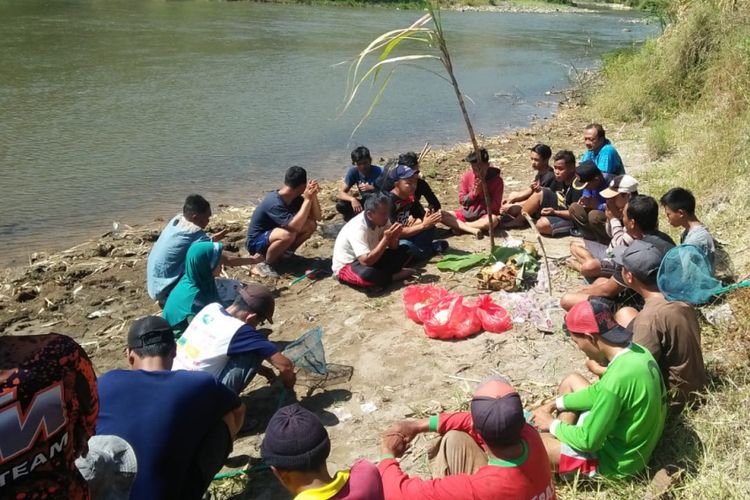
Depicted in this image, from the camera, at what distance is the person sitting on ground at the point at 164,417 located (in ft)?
9.60

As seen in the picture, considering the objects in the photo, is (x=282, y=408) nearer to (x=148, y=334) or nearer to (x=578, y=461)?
(x=148, y=334)

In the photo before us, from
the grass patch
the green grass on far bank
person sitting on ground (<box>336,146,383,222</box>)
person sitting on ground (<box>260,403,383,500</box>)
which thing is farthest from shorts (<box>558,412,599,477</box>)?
the green grass on far bank

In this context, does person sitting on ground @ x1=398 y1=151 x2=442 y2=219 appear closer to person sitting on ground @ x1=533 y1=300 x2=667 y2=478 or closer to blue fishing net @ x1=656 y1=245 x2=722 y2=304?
blue fishing net @ x1=656 y1=245 x2=722 y2=304

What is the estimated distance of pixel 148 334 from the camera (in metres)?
3.41

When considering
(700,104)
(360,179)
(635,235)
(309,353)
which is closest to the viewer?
(309,353)

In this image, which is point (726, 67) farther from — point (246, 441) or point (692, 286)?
point (246, 441)

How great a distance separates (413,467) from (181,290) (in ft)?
8.14

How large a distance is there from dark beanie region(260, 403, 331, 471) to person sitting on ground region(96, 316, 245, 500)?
71 cm

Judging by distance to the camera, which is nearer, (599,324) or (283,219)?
(599,324)

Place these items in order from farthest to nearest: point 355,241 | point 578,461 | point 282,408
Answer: point 355,241
point 578,461
point 282,408

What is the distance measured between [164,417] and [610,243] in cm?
434

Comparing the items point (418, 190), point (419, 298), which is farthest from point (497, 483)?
point (418, 190)

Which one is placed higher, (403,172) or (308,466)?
(403,172)

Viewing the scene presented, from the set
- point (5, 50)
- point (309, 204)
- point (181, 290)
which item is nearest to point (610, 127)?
point (309, 204)
